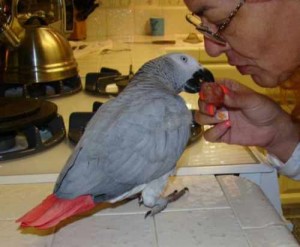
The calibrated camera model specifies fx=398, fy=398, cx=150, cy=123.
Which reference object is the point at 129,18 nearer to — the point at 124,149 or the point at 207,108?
the point at 207,108

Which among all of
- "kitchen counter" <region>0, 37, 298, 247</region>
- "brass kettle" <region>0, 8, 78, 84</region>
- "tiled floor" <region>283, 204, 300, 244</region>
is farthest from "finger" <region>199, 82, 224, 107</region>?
"tiled floor" <region>283, 204, 300, 244</region>

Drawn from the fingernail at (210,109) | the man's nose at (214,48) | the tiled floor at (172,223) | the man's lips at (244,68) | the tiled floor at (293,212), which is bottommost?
the tiled floor at (293,212)

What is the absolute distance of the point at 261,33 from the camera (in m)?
0.60

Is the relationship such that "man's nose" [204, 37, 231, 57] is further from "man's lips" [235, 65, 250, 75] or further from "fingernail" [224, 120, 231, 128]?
"fingernail" [224, 120, 231, 128]

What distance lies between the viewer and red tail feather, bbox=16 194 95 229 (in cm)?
50

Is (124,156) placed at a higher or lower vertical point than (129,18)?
lower

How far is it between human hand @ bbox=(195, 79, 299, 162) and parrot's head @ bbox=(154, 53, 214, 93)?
61 mm

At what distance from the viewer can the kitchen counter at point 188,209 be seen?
1.73ft

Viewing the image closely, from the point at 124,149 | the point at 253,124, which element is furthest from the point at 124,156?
the point at 253,124

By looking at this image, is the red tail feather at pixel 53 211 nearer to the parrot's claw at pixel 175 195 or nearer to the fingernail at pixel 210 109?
the parrot's claw at pixel 175 195

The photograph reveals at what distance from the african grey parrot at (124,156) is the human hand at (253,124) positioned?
6.3 inches

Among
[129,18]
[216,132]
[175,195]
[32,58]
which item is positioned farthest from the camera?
[129,18]

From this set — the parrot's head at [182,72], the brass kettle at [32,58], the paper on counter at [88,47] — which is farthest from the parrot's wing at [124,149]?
the paper on counter at [88,47]

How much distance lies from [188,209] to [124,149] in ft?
0.49
